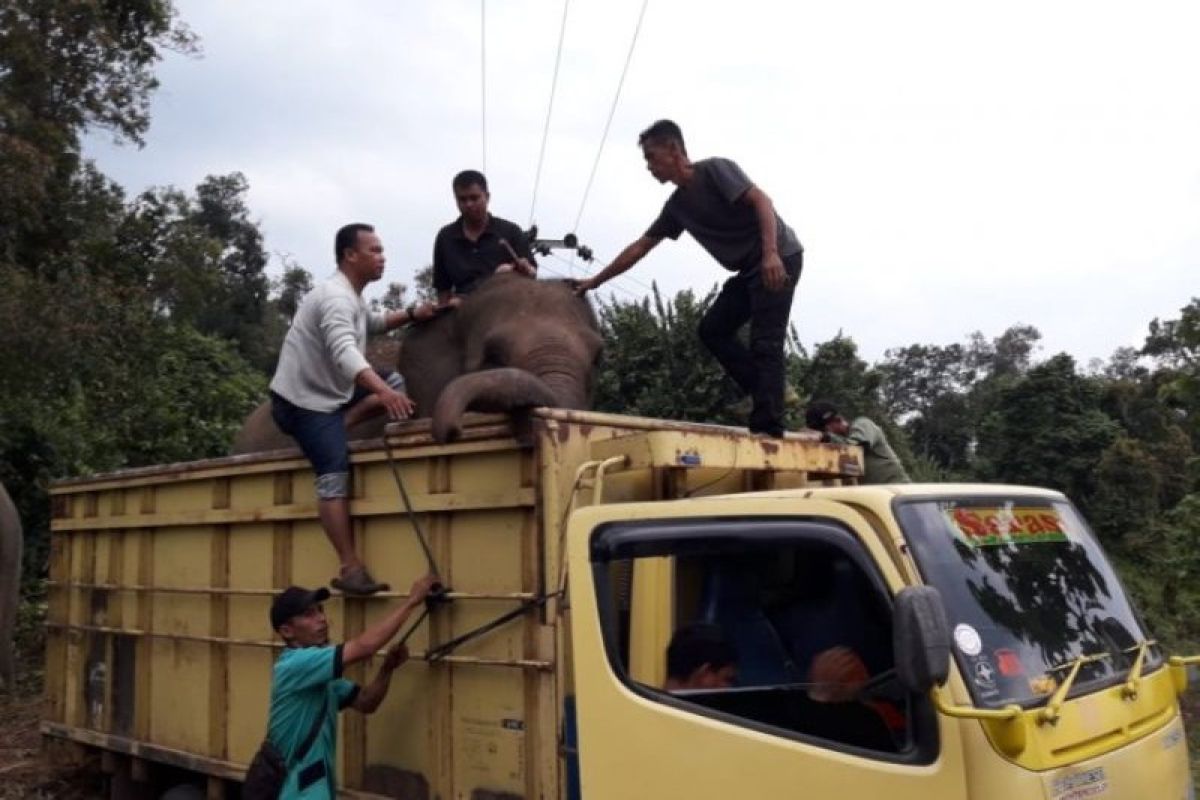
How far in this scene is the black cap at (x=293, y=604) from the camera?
4.41 metres

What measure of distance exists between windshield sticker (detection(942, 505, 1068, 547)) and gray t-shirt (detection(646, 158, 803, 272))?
2136 mm

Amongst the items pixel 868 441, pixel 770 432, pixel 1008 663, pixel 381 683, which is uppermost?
pixel 868 441

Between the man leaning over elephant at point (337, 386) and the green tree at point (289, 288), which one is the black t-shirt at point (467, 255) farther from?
the green tree at point (289, 288)

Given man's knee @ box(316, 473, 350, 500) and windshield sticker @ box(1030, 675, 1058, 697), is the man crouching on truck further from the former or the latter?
windshield sticker @ box(1030, 675, 1058, 697)

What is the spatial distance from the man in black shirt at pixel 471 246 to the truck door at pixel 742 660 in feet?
12.6

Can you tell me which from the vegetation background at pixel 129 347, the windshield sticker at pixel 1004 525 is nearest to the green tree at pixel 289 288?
the vegetation background at pixel 129 347

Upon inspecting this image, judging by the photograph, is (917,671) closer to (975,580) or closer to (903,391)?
(975,580)

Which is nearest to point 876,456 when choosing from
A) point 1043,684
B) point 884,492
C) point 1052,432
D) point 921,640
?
point 884,492

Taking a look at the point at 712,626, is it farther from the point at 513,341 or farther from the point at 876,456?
the point at 876,456

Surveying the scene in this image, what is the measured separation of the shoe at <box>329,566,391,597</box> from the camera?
4590mm

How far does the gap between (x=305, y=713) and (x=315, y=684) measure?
138mm

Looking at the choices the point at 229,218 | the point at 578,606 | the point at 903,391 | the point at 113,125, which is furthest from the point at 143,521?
the point at 903,391

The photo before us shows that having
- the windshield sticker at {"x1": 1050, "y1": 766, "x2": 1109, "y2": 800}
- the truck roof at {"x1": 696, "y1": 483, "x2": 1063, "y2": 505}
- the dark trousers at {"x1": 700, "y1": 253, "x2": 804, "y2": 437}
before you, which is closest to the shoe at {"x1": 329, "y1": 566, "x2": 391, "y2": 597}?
the dark trousers at {"x1": 700, "y1": 253, "x2": 804, "y2": 437}

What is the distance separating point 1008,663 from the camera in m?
3.03
